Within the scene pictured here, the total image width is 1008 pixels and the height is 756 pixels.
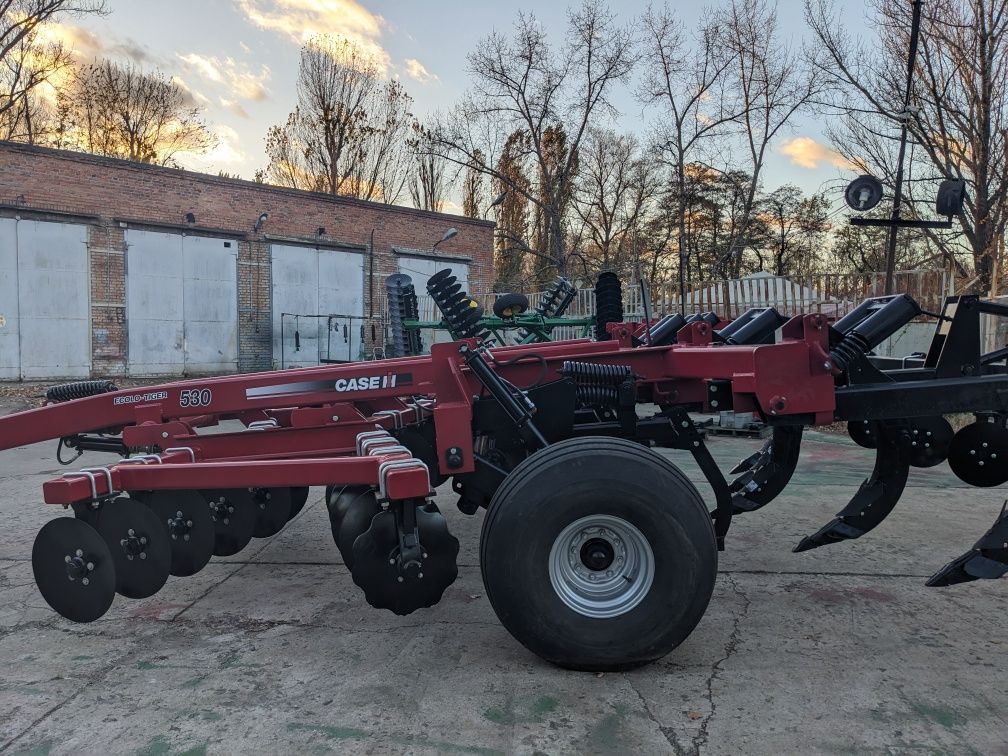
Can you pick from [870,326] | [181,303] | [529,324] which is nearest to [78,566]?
[870,326]

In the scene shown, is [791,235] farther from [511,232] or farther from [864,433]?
[864,433]

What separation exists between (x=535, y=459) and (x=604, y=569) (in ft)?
1.70

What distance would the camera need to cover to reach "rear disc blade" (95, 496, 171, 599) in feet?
10.7

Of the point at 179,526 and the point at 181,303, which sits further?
the point at 181,303

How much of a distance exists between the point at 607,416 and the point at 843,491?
3681 mm

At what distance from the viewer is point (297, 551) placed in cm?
505

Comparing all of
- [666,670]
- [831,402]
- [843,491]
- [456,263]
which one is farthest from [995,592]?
[456,263]

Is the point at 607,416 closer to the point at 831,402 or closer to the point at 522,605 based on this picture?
the point at 831,402

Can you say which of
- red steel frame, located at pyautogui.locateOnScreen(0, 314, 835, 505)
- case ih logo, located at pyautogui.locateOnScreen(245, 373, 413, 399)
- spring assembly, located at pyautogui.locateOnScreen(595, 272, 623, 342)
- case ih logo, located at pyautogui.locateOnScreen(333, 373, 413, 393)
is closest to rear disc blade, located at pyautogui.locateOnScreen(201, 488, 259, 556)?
red steel frame, located at pyautogui.locateOnScreen(0, 314, 835, 505)

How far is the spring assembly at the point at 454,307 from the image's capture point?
3.85 metres

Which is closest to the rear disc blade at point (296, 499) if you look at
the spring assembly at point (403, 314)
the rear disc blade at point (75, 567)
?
the rear disc blade at point (75, 567)

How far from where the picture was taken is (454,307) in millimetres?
3867

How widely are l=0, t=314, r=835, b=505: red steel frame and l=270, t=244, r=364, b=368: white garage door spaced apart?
1698 cm

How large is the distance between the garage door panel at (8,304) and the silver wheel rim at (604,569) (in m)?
18.1
